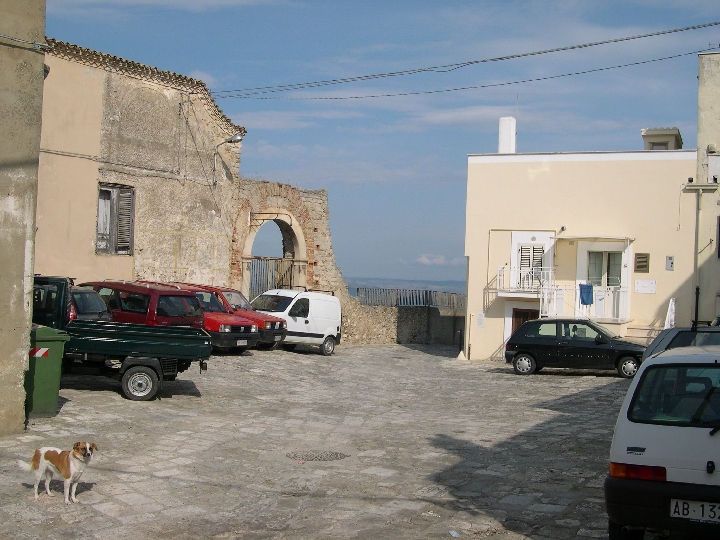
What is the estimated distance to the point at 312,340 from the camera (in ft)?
81.7

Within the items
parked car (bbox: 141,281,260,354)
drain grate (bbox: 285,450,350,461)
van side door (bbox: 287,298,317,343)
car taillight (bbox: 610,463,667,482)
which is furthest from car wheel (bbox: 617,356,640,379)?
car taillight (bbox: 610,463,667,482)

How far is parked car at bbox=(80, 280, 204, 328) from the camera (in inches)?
701

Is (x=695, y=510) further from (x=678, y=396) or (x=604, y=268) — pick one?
(x=604, y=268)

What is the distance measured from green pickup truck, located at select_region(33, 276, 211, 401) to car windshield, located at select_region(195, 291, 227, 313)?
7525mm

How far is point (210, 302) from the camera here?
862 inches

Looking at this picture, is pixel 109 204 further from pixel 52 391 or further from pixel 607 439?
pixel 607 439

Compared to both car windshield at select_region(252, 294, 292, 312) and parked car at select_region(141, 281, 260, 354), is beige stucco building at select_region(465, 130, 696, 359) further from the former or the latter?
parked car at select_region(141, 281, 260, 354)

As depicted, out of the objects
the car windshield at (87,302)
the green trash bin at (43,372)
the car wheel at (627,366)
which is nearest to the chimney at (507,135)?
the car wheel at (627,366)

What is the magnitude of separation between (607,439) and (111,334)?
26.1 ft

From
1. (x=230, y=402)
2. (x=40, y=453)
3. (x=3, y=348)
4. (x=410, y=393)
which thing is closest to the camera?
(x=40, y=453)

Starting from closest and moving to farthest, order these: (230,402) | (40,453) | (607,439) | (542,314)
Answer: (40,453) < (607,439) < (230,402) < (542,314)

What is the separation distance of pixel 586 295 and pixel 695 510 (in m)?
20.7

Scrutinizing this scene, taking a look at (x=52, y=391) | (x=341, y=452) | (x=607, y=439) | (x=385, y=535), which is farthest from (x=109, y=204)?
(x=385, y=535)

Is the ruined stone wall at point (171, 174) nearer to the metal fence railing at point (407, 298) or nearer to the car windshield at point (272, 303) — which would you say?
the car windshield at point (272, 303)
